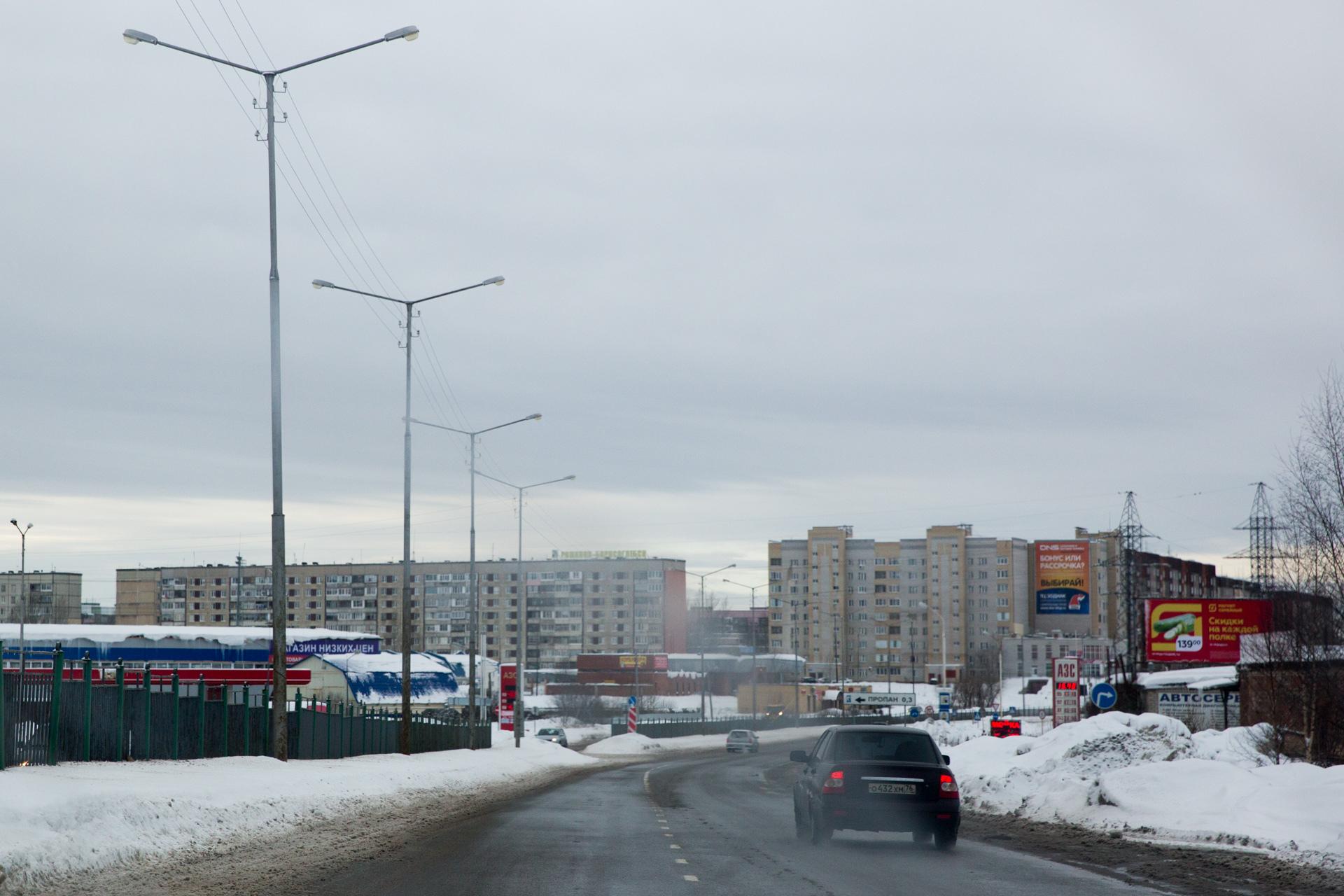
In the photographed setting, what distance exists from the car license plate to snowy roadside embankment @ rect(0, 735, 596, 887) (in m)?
8.27

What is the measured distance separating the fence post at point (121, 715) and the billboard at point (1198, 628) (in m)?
56.8

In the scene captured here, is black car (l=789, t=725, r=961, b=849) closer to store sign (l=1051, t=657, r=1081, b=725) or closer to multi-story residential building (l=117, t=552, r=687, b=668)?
store sign (l=1051, t=657, r=1081, b=725)

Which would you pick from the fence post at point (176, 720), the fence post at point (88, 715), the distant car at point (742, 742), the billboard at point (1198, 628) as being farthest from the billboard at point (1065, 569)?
the fence post at point (88, 715)

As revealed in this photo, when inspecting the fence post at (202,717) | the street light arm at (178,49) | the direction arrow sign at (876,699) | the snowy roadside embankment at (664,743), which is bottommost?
the direction arrow sign at (876,699)

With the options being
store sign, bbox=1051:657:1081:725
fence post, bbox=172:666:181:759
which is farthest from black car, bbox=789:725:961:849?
store sign, bbox=1051:657:1081:725

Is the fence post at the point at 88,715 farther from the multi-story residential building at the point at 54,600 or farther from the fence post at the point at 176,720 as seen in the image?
the multi-story residential building at the point at 54,600

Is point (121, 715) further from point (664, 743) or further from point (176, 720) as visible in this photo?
point (664, 743)

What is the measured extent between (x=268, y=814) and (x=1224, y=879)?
12977 millimetres

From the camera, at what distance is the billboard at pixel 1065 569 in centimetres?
14388

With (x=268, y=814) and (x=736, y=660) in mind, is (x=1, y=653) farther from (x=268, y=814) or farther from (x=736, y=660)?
(x=736, y=660)

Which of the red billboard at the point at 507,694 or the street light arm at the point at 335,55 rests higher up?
the street light arm at the point at 335,55

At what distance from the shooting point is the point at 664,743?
3302 inches

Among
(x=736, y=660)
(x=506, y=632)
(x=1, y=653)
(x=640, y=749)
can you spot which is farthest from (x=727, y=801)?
(x=506, y=632)

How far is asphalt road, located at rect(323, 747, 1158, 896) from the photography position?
536 inches
